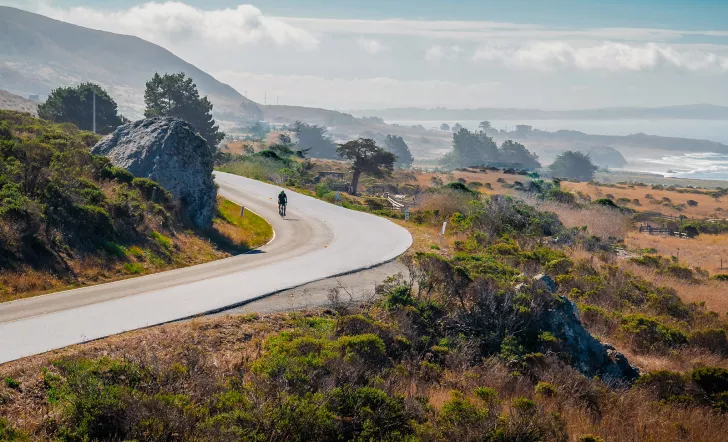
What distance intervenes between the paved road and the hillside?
103 centimetres

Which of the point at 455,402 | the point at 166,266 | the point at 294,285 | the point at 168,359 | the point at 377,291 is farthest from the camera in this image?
the point at 166,266

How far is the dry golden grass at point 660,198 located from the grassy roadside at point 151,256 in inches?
2236

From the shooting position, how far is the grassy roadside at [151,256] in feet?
47.6

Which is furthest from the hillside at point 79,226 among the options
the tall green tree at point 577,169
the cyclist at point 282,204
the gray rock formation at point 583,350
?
the tall green tree at point 577,169

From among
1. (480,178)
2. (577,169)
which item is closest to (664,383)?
(480,178)

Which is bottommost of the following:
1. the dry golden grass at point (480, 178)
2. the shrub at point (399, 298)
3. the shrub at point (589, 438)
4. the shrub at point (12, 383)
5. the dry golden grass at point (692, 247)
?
the dry golden grass at point (692, 247)

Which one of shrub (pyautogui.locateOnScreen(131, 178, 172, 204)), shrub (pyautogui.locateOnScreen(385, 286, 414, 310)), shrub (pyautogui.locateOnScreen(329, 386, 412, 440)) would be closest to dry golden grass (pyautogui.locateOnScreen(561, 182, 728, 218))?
shrub (pyautogui.locateOnScreen(131, 178, 172, 204))

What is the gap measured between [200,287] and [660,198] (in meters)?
77.4

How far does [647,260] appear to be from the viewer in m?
28.9

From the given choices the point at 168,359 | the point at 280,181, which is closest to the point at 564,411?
the point at 168,359

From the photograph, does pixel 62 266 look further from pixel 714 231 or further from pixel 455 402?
pixel 714 231

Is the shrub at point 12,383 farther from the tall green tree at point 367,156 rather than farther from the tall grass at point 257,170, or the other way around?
the tall green tree at point 367,156

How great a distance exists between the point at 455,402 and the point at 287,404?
267 centimetres

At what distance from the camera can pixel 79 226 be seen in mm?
17797
